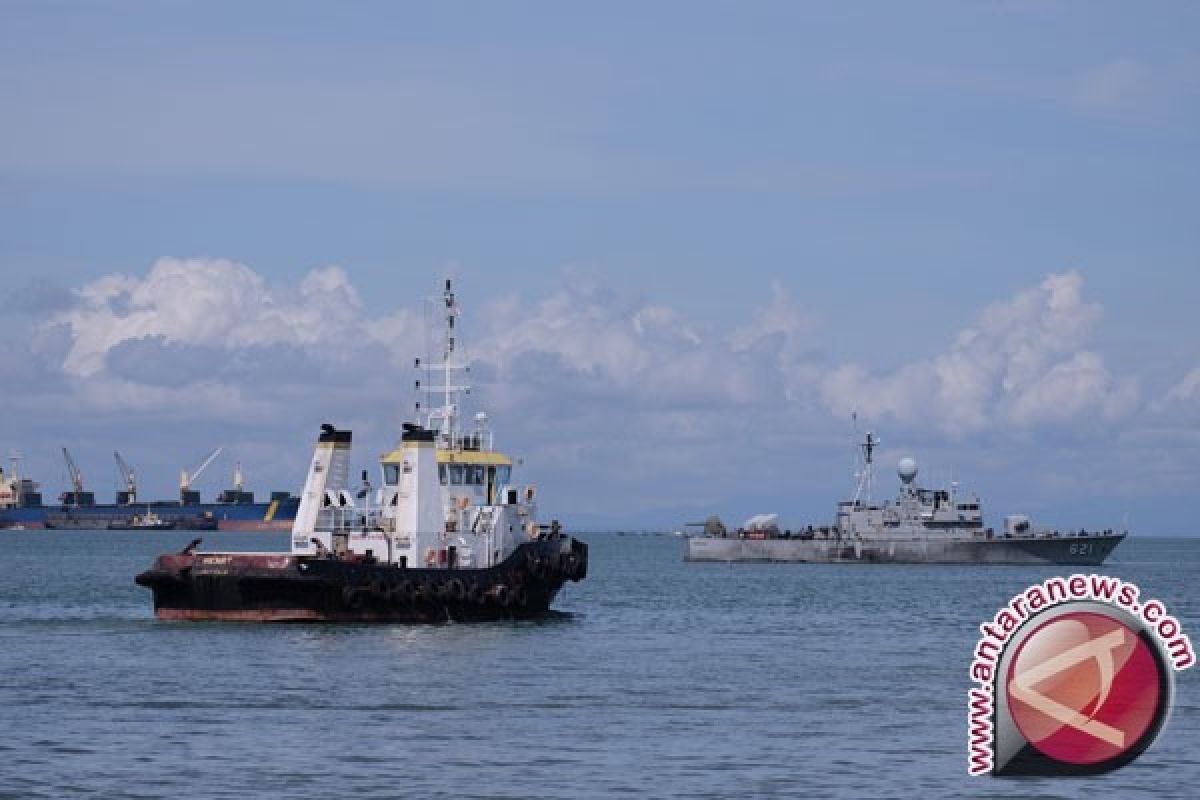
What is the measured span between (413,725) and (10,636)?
2928 centimetres

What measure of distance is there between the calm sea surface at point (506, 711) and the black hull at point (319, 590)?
1.05 meters

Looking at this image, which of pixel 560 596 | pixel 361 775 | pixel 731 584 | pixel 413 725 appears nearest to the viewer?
pixel 361 775

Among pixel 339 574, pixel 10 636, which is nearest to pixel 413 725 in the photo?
pixel 339 574

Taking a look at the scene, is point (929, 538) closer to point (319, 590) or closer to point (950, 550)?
point (950, 550)

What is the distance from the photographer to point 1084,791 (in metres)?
32.2

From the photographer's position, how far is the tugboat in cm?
6512

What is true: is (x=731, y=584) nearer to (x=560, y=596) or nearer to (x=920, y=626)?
(x=560, y=596)
